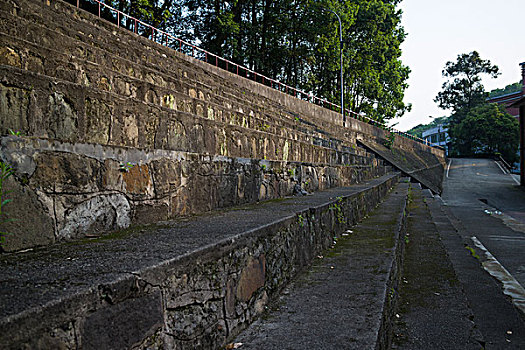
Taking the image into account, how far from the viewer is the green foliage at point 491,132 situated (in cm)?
4184

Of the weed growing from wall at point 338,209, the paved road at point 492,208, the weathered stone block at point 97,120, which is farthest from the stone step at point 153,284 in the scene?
the paved road at point 492,208

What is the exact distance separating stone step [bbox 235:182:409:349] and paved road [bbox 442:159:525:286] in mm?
3226

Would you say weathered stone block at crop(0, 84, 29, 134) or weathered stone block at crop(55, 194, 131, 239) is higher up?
weathered stone block at crop(0, 84, 29, 134)

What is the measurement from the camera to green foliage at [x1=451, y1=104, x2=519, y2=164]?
41.8 m

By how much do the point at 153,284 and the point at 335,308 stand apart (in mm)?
1025

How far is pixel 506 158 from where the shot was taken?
41.4 meters

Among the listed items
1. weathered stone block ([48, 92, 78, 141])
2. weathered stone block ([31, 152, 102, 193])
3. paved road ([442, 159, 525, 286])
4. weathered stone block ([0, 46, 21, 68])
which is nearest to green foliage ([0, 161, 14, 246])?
weathered stone block ([31, 152, 102, 193])

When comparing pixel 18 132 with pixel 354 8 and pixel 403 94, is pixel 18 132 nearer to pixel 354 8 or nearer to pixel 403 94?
pixel 354 8

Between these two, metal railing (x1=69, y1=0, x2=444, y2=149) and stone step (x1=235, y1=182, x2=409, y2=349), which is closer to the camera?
stone step (x1=235, y1=182, x2=409, y2=349)

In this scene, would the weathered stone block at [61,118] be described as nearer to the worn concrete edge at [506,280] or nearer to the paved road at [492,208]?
the worn concrete edge at [506,280]

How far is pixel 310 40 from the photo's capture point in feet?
78.6

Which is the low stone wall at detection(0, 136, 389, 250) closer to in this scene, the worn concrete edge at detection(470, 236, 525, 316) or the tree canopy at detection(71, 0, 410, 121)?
the worn concrete edge at detection(470, 236, 525, 316)

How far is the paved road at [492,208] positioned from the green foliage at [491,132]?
10595mm

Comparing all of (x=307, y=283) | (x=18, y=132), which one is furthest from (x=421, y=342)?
(x=18, y=132)
